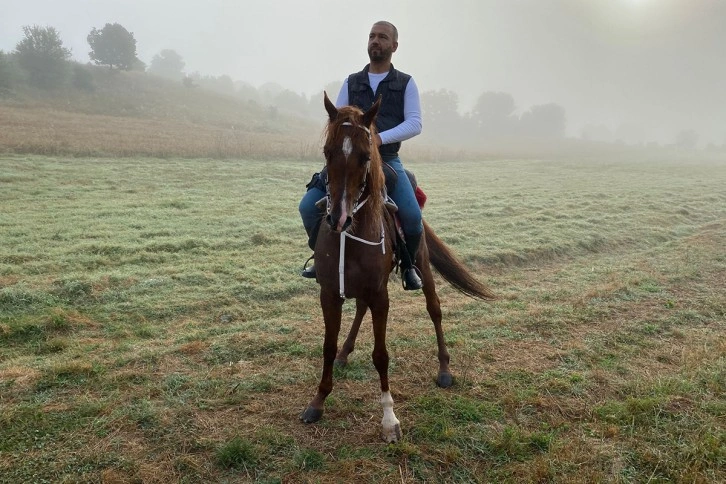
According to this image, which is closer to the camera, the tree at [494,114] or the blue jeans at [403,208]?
the blue jeans at [403,208]

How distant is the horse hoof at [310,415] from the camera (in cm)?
432

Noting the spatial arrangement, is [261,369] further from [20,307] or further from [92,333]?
[20,307]

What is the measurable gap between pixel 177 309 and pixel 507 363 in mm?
5107

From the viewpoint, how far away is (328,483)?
352 centimetres

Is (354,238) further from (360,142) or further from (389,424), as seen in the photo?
(389,424)

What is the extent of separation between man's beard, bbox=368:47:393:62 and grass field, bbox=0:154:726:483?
360 cm

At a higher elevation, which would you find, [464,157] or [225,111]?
[225,111]

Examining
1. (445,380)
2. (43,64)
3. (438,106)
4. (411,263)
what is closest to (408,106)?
(411,263)

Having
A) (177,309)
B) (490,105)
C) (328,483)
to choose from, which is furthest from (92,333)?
(490,105)

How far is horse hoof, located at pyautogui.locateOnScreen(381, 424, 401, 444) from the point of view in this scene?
13.3ft

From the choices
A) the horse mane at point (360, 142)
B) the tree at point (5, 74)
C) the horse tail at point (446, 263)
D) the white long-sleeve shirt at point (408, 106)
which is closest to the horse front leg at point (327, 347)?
the horse mane at point (360, 142)

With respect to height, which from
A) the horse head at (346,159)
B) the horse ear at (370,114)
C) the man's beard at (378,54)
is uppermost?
the man's beard at (378,54)

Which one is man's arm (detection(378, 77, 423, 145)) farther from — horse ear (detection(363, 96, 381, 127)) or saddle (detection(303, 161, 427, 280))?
horse ear (detection(363, 96, 381, 127))

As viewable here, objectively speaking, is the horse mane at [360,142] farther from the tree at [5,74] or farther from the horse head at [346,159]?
the tree at [5,74]
